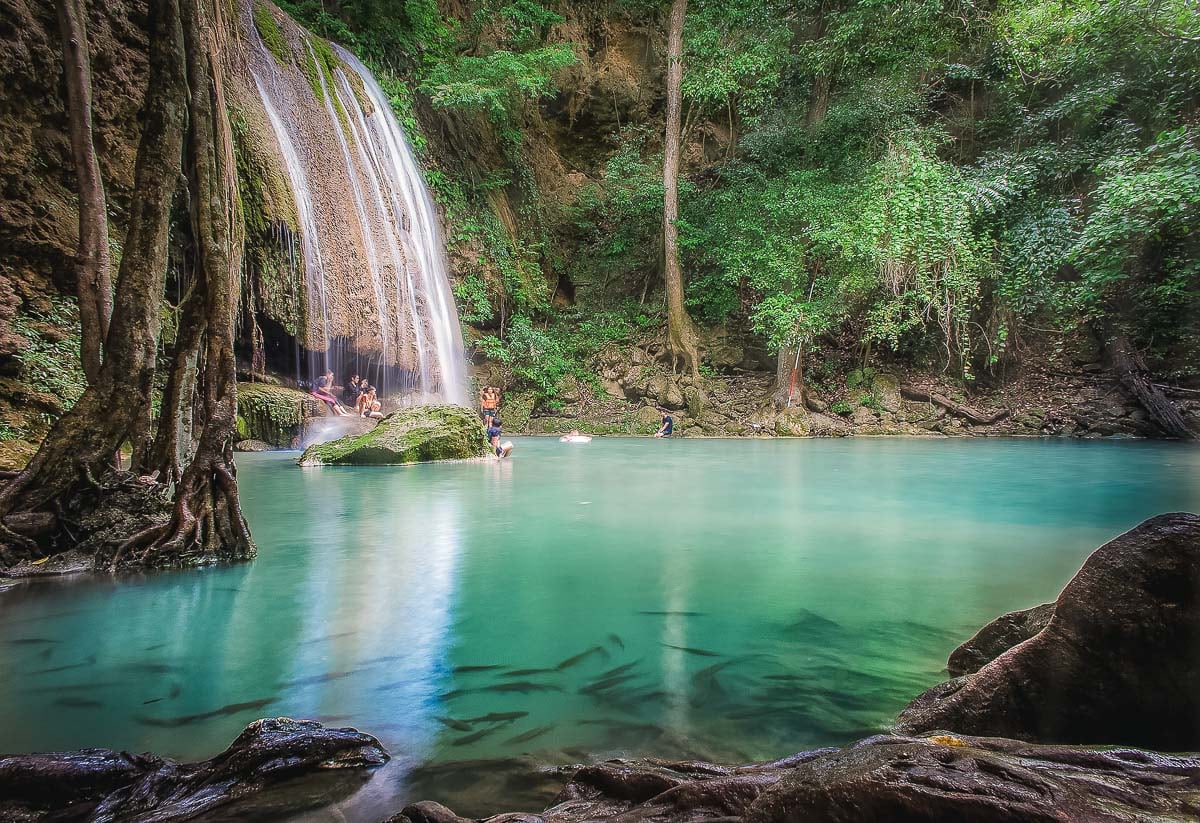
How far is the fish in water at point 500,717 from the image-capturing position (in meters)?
1.93

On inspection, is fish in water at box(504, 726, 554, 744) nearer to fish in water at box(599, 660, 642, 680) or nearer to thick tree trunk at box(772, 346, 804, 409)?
fish in water at box(599, 660, 642, 680)

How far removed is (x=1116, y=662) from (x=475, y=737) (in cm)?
184

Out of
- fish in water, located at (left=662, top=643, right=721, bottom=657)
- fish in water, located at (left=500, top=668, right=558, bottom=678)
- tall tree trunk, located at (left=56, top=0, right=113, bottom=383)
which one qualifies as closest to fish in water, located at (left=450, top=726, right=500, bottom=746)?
fish in water, located at (left=500, top=668, right=558, bottom=678)

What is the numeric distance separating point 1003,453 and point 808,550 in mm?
9943

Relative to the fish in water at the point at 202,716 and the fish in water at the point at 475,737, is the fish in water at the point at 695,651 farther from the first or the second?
the fish in water at the point at 202,716

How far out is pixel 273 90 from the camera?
38.4 ft

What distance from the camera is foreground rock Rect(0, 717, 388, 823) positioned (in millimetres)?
1387

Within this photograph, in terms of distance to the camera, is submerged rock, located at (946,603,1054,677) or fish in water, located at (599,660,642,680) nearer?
submerged rock, located at (946,603,1054,677)

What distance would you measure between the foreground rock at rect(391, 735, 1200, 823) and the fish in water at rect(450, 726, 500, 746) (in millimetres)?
483

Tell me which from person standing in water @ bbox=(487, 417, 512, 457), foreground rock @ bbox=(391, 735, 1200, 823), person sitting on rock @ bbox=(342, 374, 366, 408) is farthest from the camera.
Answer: person sitting on rock @ bbox=(342, 374, 366, 408)

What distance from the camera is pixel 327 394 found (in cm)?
1281

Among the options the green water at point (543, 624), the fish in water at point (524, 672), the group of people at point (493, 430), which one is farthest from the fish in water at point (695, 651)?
the group of people at point (493, 430)

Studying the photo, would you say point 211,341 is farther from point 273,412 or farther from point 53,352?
point 273,412

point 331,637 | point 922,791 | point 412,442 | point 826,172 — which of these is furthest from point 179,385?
point 826,172
